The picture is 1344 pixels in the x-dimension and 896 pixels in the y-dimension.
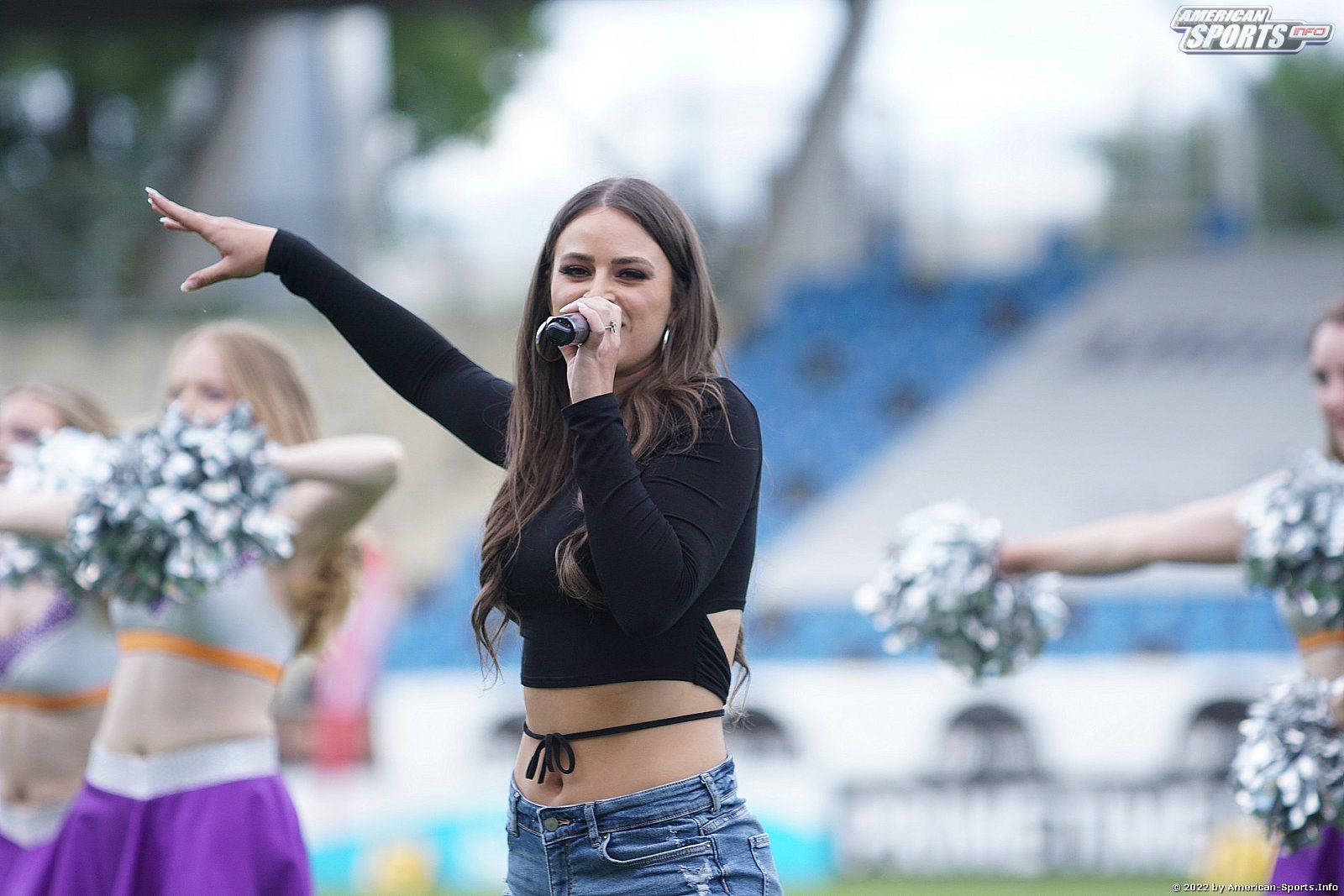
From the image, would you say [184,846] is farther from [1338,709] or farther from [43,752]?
[1338,709]

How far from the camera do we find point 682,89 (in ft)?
41.1

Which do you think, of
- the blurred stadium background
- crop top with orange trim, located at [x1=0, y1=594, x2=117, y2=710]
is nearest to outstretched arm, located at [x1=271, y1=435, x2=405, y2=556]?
crop top with orange trim, located at [x1=0, y1=594, x2=117, y2=710]

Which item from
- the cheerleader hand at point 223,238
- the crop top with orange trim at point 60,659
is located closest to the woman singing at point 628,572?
the cheerleader hand at point 223,238

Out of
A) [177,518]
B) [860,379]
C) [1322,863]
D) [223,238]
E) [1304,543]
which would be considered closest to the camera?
[223,238]

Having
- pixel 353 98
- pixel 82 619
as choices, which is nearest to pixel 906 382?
pixel 353 98

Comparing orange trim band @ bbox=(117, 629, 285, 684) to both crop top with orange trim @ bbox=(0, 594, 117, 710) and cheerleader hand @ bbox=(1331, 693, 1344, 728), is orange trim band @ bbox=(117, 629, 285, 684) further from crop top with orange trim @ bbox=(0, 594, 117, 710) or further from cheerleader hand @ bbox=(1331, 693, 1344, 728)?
cheerleader hand @ bbox=(1331, 693, 1344, 728)

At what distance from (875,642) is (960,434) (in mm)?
2086

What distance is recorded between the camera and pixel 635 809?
85.9 inches

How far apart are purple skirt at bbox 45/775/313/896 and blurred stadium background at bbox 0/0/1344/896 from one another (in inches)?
225

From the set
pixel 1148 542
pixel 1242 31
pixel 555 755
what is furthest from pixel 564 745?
pixel 1242 31

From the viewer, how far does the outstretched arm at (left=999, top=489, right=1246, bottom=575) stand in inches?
121

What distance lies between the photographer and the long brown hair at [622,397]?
223cm

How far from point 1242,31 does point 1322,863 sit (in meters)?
1.60

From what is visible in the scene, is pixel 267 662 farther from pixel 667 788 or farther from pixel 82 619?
pixel 667 788
